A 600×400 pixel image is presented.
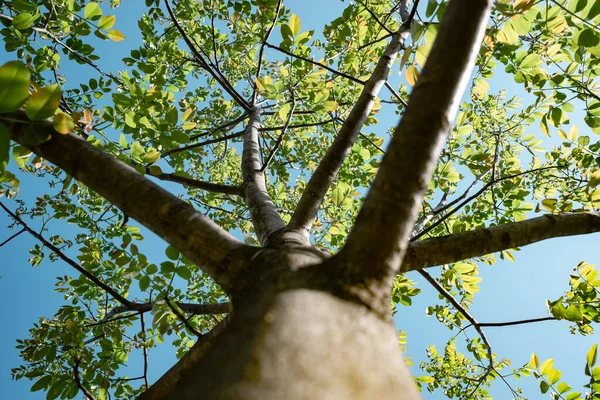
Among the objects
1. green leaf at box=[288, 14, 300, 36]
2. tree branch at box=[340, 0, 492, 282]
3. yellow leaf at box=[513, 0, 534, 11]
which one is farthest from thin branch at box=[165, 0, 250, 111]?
tree branch at box=[340, 0, 492, 282]

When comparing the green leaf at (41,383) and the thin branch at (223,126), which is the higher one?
the thin branch at (223,126)

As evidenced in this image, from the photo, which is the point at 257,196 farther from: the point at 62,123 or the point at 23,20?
the point at 23,20

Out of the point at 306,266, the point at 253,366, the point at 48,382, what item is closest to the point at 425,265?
the point at 306,266

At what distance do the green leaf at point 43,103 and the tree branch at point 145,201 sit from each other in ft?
0.11

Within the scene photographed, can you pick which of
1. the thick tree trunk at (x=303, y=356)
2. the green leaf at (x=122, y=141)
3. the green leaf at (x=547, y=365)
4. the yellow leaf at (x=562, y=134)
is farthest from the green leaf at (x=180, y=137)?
the yellow leaf at (x=562, y=134)

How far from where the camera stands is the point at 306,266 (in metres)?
0.83

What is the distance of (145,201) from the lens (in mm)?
1021

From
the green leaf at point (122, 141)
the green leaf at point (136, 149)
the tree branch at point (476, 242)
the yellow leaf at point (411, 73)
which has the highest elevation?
the green leaf at point (122, 141)

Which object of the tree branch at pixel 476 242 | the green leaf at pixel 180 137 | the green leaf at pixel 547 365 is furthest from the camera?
the green leaf at pixel 547 365

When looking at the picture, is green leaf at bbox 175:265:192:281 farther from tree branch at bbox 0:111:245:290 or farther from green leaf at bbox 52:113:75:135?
green leaf at bbox 52:113:75:135

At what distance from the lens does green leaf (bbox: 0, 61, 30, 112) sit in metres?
0.82

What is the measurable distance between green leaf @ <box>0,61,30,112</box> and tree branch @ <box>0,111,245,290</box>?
11 centimetres

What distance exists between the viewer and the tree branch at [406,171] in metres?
0.72

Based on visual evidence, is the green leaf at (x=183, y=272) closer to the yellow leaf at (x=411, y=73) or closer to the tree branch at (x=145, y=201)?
the tree branch at (x=145, y=201)
